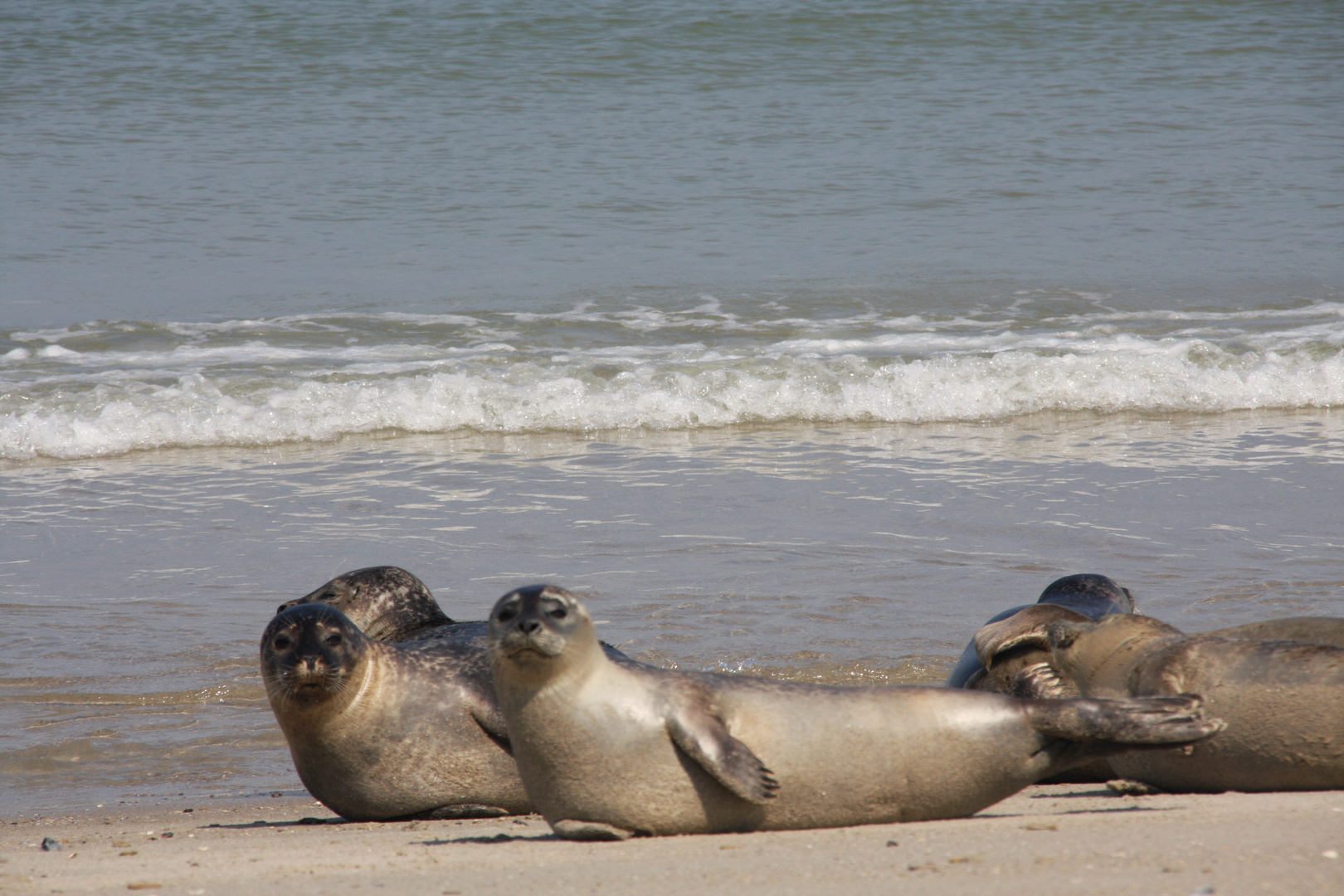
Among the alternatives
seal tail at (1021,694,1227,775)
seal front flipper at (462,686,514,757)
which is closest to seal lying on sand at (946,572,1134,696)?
seal tail at (1021,694,1227,775)

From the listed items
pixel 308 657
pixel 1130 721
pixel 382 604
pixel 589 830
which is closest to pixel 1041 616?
pixel 1130 721

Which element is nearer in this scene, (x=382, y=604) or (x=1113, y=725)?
(x=1113, y=725)

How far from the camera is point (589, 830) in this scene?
2.88m

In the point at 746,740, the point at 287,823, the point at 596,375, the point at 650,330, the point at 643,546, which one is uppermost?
the point at 650,330

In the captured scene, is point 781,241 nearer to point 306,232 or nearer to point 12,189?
point 306,232

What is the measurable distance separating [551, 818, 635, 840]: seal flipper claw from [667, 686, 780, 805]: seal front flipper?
21 cm

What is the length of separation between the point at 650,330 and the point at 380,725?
25.0 feet

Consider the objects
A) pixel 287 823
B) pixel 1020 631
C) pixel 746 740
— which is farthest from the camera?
pixel 1020 631

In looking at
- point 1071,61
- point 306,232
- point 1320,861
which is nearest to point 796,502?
point 1320,861

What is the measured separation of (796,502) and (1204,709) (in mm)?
3932

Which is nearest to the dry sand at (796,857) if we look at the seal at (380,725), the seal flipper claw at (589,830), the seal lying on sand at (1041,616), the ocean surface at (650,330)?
the seal flipper claw at (589,830)

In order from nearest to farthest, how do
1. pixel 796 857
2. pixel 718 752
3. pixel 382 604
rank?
pixel 796 857, pixel 718 752, pixel 382 604

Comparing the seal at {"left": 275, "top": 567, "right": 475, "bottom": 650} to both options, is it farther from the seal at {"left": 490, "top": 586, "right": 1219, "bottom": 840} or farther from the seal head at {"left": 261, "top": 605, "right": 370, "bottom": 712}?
the seal at {"left": 490, "top": 586, "right": 1219, "bottom": 840}

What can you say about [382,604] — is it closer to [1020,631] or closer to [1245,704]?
[1020,631]
